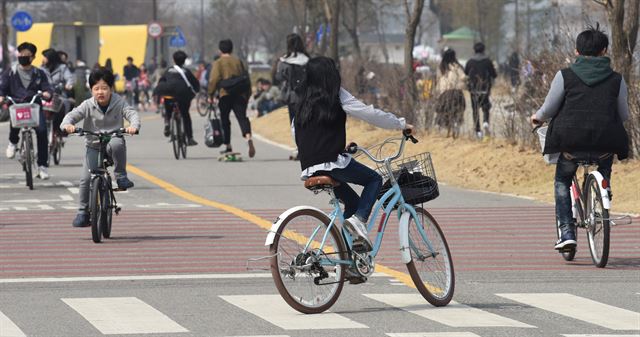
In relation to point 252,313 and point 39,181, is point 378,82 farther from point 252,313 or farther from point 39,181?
point 252,313

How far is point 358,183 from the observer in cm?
1029

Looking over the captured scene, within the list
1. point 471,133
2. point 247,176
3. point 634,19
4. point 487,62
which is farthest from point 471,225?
point 487,62

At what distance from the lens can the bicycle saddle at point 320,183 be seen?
10062mm

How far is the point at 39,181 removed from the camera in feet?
71.2

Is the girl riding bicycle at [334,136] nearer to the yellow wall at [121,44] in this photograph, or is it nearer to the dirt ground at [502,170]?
the dirt ground at [502,170]

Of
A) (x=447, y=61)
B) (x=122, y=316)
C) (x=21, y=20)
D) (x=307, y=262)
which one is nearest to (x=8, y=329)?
(x=122, y=316)

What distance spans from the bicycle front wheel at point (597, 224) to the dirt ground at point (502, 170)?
3913mm

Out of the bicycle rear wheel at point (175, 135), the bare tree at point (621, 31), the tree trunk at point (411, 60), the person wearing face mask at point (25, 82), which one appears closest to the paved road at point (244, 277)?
the person wearing face mask at point (25, 82)

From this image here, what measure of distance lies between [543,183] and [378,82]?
11.3 meters

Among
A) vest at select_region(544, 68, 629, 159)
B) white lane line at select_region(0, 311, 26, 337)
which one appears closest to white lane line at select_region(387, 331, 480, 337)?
white lane line at select_region(0, 311, 26, 337)

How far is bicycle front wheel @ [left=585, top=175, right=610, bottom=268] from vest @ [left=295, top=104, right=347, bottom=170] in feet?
9.01

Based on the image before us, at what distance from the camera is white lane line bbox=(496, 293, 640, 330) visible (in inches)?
387

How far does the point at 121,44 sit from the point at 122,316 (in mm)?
61126

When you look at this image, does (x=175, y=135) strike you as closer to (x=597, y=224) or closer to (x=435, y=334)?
(x=597, y=224)
